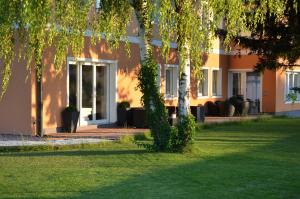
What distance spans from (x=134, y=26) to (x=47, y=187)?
40.0 ft

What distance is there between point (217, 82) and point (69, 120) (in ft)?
41.2

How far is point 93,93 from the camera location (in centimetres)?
1864

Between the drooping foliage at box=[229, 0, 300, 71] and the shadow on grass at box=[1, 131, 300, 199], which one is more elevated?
the drooping foliage at box=[229, 0, 300, 71]

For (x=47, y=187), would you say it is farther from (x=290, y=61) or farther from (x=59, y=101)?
(x=290, y=61)

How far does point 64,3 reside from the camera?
8805 mm

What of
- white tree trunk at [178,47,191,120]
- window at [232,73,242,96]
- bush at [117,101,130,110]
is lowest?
bush at [117,101,130,110]

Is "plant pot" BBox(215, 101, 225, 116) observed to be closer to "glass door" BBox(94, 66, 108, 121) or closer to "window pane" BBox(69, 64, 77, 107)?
"glass door" BBox(94, 66, 108, 121)

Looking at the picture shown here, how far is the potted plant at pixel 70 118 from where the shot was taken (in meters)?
16.9

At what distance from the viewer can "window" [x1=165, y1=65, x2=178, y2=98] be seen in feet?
75.8

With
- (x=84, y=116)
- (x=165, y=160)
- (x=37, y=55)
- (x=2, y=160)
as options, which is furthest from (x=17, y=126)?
(x=37, y=55)

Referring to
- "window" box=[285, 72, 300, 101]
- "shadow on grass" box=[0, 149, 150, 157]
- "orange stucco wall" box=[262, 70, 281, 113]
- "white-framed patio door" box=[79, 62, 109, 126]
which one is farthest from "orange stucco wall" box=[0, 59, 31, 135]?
"window" box=[285, 72, 300, 101]

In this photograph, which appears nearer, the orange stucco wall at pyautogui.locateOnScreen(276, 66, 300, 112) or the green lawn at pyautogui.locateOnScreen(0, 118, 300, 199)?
the green lawn at pyautogui.locateOnScreen(0, 118, 300, 199)

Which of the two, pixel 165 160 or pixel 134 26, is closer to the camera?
pixel 165 160

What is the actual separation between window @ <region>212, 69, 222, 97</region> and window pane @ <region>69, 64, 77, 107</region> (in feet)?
36.8
